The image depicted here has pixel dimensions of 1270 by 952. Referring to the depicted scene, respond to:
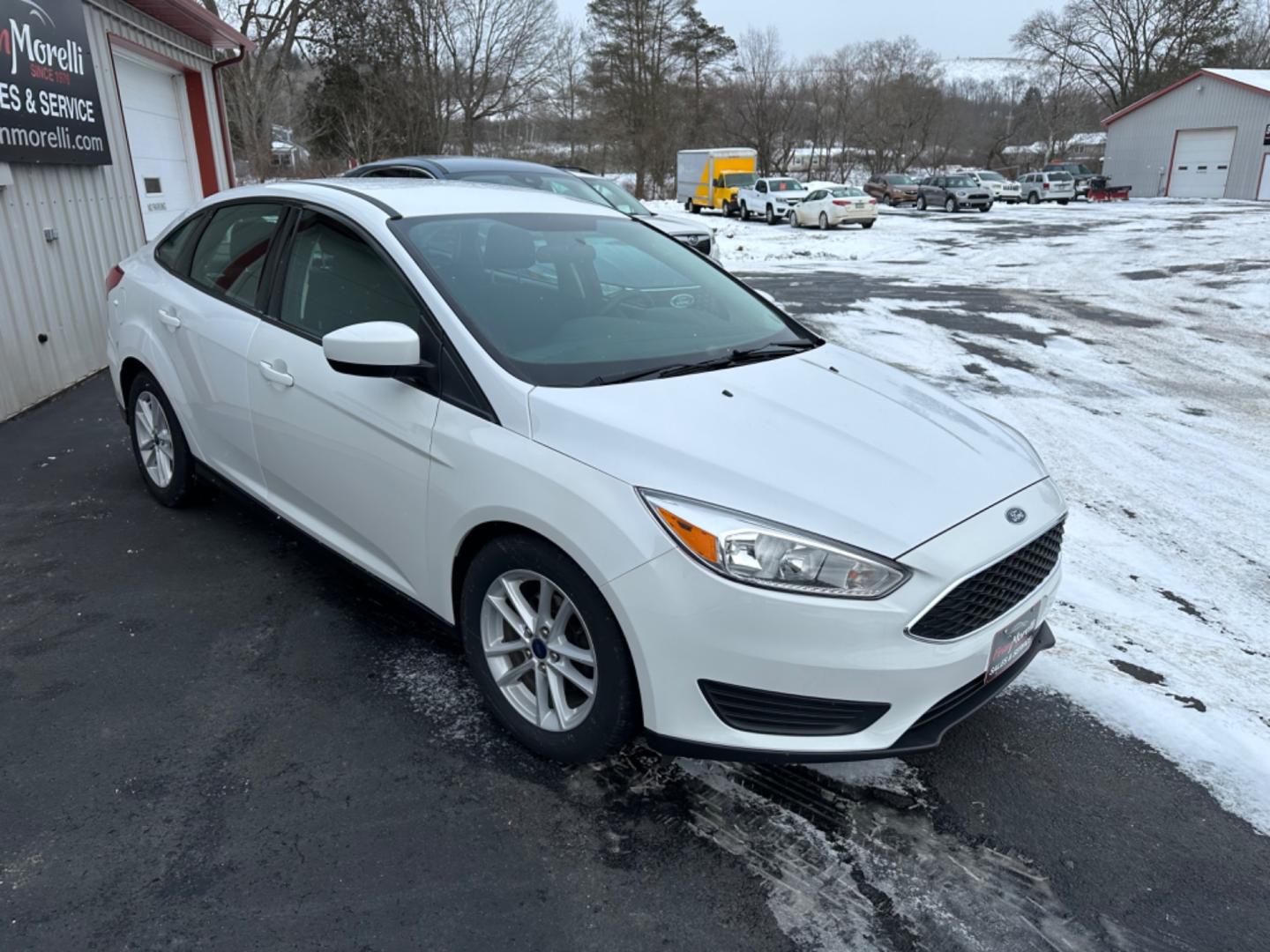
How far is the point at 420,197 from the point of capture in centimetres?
353

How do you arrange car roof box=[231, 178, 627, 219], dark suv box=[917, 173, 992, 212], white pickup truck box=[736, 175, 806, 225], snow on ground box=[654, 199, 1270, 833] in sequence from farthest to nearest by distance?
dark suv box=[917, 173, 992, 212] < white pickup truck box=[736, 175, 806, 225] < car roof box=[231, 178, 627, 219] < snow on ground box=[654, 199, 1270, 833]

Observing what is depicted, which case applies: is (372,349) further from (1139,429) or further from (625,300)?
(1139,429)

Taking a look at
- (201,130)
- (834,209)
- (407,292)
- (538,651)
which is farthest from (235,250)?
(834,209)

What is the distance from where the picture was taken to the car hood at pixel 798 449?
2299mm

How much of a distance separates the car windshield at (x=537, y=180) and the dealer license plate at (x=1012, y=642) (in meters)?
6.88

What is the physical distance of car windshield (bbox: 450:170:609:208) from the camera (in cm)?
912

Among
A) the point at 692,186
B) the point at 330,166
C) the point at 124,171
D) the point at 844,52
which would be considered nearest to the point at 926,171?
the point at 844,52

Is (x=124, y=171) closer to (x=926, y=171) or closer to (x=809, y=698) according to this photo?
(x=809, y=698)

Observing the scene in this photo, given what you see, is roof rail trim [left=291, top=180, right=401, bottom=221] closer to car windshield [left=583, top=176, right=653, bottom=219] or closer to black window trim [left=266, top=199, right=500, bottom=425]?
black window trim [left=266, top=199, right=500, bottom=425]

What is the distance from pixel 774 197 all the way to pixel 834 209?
431 cm

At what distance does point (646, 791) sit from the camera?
2.66m

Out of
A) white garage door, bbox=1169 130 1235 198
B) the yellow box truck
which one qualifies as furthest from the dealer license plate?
white garage door, bbox=1169 130 1235 198

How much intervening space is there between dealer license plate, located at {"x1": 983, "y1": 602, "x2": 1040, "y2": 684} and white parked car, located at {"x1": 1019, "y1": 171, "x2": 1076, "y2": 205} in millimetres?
45838

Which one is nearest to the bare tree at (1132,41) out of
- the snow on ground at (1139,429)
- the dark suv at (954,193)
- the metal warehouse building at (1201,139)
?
the metal warehouse building at (1201,139)
